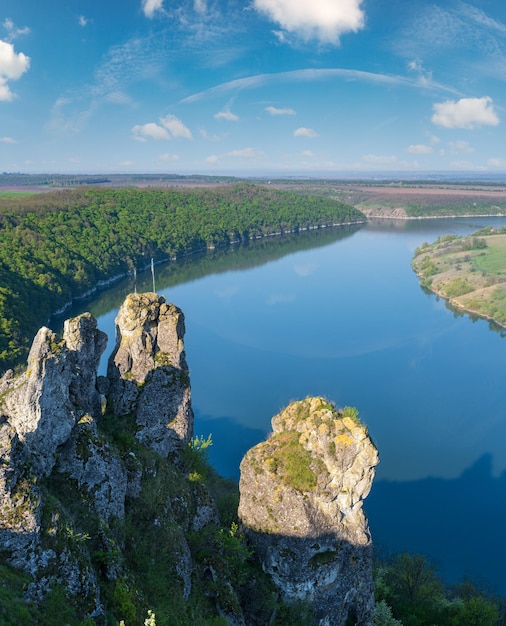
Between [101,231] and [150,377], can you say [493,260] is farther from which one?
[150,377]

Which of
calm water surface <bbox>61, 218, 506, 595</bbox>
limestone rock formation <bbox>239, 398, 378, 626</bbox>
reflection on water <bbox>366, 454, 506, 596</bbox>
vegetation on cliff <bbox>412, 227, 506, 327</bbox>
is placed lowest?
reflection on water <bbox>366, 454, 506, 596</bbox>

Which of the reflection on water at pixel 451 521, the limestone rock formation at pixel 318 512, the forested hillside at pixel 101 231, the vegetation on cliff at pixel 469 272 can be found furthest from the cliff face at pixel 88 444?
the vegetation on cliff at pixel 469 272

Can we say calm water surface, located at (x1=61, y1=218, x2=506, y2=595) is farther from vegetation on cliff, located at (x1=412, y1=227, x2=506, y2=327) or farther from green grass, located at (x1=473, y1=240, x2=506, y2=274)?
green grass, located at (x1=473, y1=240, x2=506, y2=274)

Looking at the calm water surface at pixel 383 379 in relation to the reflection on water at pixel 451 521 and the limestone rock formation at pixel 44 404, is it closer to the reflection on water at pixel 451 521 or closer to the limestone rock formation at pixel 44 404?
the reflection on water at pixel 451 521

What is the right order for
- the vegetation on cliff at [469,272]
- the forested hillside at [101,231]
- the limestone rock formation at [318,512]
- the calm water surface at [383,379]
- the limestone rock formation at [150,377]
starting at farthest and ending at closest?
the vegetation on cliff at [469,272]
the forested hillside at [101,231]
the calm water surface at [383,379]
the limestone rock formation at [150,377]
the limestone rock formation at [318,512]

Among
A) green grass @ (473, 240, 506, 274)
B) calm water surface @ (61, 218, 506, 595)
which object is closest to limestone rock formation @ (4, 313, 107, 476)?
calm water surface @ (61, 218, 506, 595)

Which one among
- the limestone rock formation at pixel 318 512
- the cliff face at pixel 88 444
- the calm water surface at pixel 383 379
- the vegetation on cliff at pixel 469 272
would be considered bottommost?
Result: the calm water surface at pixel 383 379
